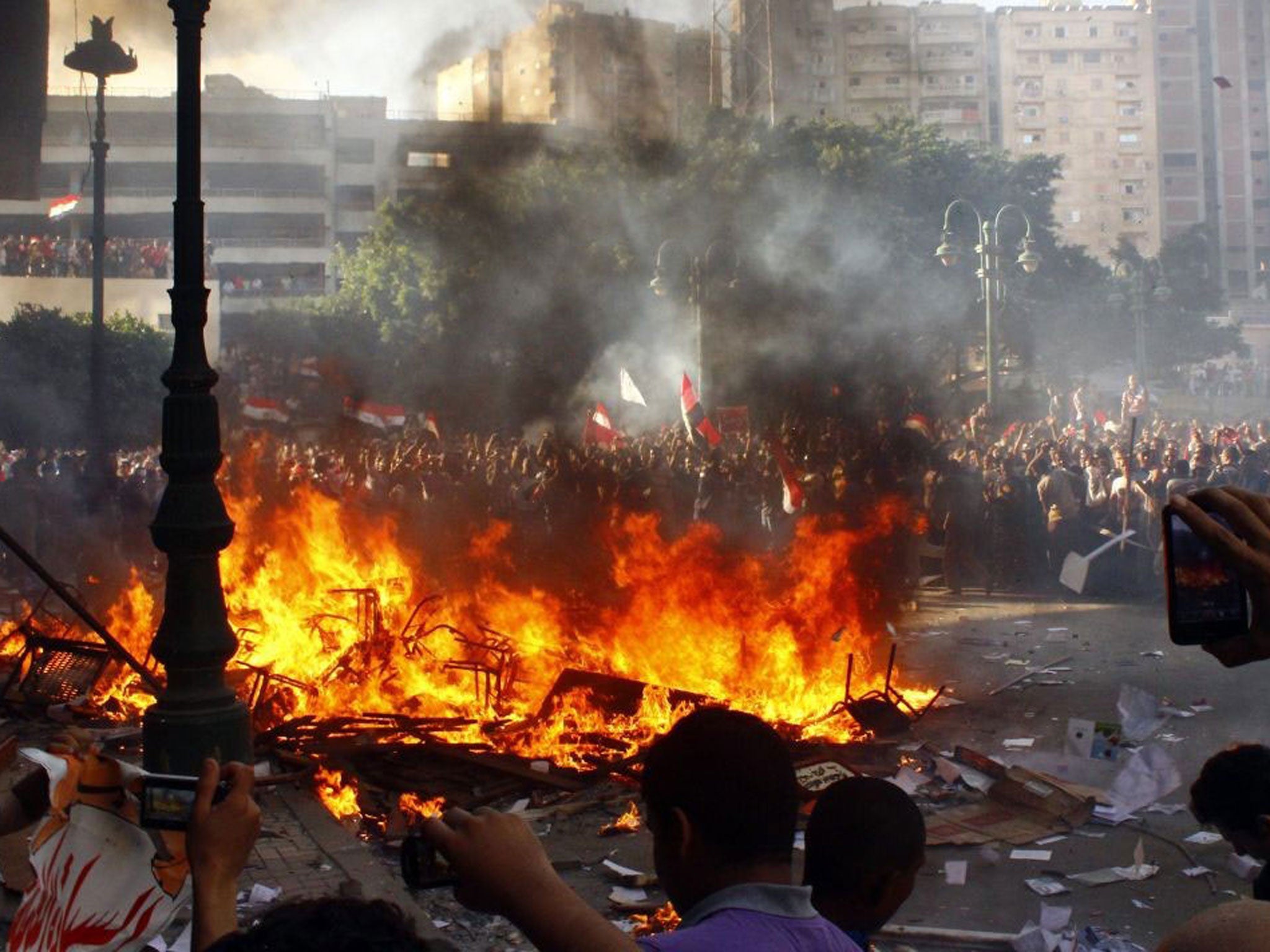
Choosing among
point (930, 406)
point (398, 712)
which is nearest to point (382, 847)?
point (398, 712)

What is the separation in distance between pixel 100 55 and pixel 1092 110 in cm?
8353

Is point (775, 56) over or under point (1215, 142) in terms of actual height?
under

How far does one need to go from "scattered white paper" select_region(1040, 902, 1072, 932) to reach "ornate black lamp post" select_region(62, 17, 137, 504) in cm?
1060

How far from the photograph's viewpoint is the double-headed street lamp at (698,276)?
77.7ft

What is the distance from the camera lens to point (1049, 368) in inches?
1587

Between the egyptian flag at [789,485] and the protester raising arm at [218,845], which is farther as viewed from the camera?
the egyptian flag at [789,485]

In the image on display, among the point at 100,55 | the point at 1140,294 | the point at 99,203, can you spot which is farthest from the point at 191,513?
the point at 1140,294

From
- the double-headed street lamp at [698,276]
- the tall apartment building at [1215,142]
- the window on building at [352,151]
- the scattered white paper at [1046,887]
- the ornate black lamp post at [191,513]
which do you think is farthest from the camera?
the tall apartment building at [1215,142]

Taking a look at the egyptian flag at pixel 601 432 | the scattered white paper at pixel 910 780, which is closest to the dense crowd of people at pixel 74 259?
the egyptian flag at pixel 601 432

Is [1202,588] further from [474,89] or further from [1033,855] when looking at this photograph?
[474,89]

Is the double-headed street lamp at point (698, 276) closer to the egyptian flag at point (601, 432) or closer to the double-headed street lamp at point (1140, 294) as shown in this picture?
the egyptian flag at point (601, 432)

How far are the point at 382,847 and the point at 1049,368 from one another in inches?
1481

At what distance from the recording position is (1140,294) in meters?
35.2

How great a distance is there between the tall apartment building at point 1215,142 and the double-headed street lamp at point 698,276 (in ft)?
188
